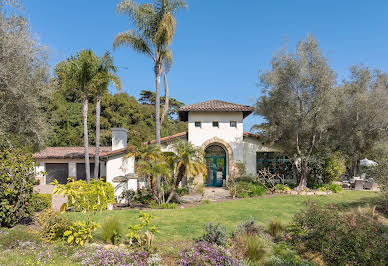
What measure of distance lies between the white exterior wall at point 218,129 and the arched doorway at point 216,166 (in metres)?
1.47

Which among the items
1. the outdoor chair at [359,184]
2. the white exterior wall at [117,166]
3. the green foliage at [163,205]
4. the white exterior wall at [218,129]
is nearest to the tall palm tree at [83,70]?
the white exterior wall at [117,166]

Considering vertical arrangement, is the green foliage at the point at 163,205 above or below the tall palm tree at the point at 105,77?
below

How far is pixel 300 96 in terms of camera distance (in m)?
15.9

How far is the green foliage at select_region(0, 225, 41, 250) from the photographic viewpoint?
20.1 feet

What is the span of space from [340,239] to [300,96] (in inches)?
469

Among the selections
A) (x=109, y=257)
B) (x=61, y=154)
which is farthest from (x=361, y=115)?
(x=61, y=154)

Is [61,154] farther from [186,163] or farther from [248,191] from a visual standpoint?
[248,191]

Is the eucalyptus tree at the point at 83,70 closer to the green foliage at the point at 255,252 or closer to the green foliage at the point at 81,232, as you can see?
the green foliage at the point at 81,232

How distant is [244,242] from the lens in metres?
6.13

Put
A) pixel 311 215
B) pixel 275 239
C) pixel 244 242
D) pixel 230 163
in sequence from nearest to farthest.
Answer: pixel 244 242, pixel 311 215, pixel 275 239, pixel 230 163

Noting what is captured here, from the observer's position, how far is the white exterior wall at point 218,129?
750 inches

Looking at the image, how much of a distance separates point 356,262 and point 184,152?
27.8 ft

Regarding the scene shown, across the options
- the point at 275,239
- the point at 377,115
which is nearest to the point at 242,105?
the point at 377,115

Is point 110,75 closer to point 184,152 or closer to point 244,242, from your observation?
point 184,152
